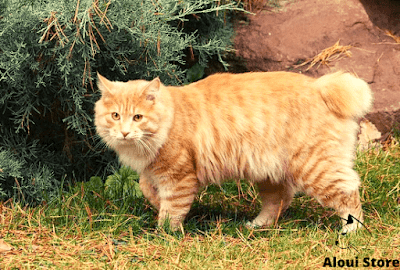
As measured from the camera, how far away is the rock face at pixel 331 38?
5.50 meters

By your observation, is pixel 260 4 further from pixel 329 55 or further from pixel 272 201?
pixel 272 201

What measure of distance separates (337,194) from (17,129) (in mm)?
2790

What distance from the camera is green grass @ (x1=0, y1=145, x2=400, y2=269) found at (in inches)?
140

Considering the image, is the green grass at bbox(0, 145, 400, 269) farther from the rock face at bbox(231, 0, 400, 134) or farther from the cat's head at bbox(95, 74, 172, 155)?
the rock face at bbox(231, 0, 400, 134)

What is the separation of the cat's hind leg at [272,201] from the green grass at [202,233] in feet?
0.33

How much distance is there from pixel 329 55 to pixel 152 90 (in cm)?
248

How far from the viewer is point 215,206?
4746 mm

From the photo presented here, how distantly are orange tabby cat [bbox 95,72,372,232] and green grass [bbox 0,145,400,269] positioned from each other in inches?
9.9

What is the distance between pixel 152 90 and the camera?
3.89m

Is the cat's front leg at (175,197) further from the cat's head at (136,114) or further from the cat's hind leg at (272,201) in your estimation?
the cat's hind leg at (272,201)

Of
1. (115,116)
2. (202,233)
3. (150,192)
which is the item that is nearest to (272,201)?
(202,233)

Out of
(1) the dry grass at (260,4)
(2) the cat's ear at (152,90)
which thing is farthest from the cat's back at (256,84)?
(1) the dry grass at (260,4)

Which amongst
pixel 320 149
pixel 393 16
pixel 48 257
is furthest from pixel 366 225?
pixel 393 16

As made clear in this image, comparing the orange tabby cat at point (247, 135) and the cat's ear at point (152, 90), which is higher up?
the cat's ear at point (152, 90)
